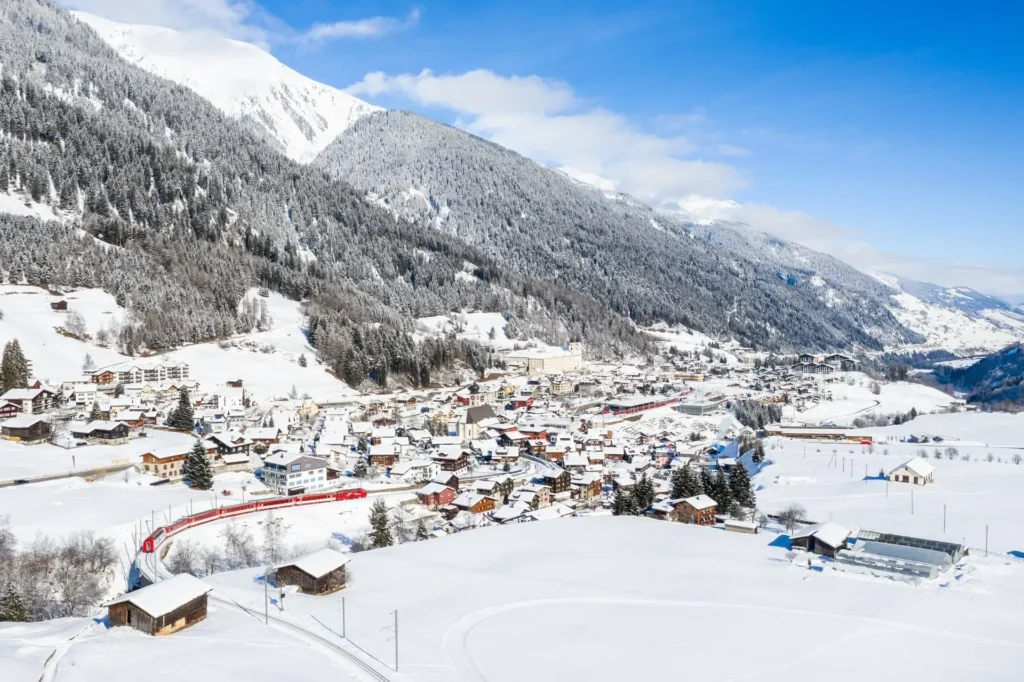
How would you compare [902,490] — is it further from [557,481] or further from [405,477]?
[405,477]

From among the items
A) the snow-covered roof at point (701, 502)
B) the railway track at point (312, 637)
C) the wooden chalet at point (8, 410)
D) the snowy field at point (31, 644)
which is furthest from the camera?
the wooden chalet at point (8, 410)

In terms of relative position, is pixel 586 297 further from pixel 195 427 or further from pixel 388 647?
pixel 388 647

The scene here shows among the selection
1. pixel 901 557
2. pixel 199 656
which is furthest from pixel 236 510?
pixel 901 557

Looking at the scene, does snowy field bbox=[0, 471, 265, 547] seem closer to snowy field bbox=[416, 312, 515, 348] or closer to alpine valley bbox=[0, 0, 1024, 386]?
alpine valley bbox=[0, 0, 1024, 386]

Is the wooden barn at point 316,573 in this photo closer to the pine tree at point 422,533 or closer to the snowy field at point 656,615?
the snowy field at point 656,615

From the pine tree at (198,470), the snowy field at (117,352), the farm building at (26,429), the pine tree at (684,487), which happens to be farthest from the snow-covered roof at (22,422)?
the pine tree at (684,487)

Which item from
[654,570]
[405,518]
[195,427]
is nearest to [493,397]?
[195,427]
